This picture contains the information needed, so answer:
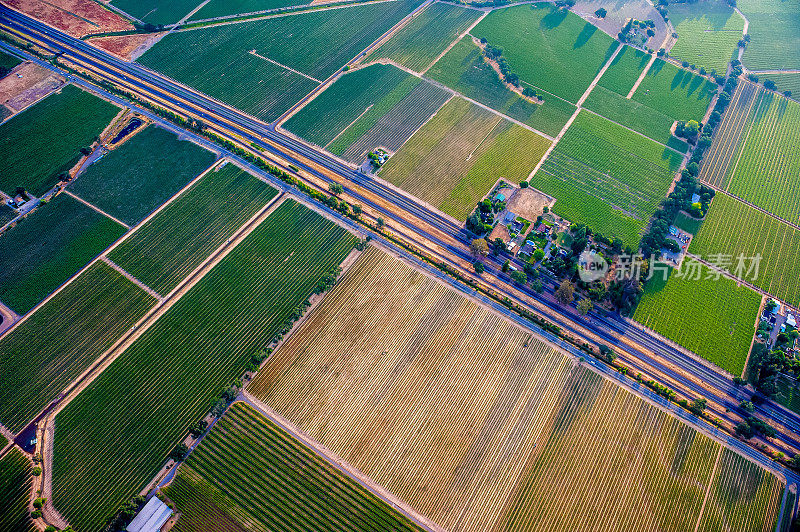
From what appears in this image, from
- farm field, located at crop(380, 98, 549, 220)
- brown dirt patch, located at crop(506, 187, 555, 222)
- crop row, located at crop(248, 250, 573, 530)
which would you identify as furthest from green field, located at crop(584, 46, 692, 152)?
crop row, located at crop(248, 250, 573, 530)

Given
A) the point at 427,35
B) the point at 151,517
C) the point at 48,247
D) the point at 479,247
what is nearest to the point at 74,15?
the point at 48,247

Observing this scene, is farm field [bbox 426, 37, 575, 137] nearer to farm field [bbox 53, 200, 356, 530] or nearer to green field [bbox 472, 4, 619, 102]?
green field [bbox 472, 4, 619, 102]

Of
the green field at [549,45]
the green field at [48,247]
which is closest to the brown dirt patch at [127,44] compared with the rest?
the green field at [48,247]

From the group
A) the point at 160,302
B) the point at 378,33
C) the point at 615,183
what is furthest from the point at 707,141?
the point at 160,302

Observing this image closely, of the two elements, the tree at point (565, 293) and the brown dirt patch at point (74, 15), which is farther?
the brown dirt patch at point (74, 15)

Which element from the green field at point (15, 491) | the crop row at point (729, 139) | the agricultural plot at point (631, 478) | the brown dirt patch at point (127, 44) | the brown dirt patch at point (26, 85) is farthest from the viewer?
the brown dirt patch at point (127, 44)

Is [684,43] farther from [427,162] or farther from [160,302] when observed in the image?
[160,302]

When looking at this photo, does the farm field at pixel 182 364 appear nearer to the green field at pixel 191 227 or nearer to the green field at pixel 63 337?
the green field at pixel 191 227
